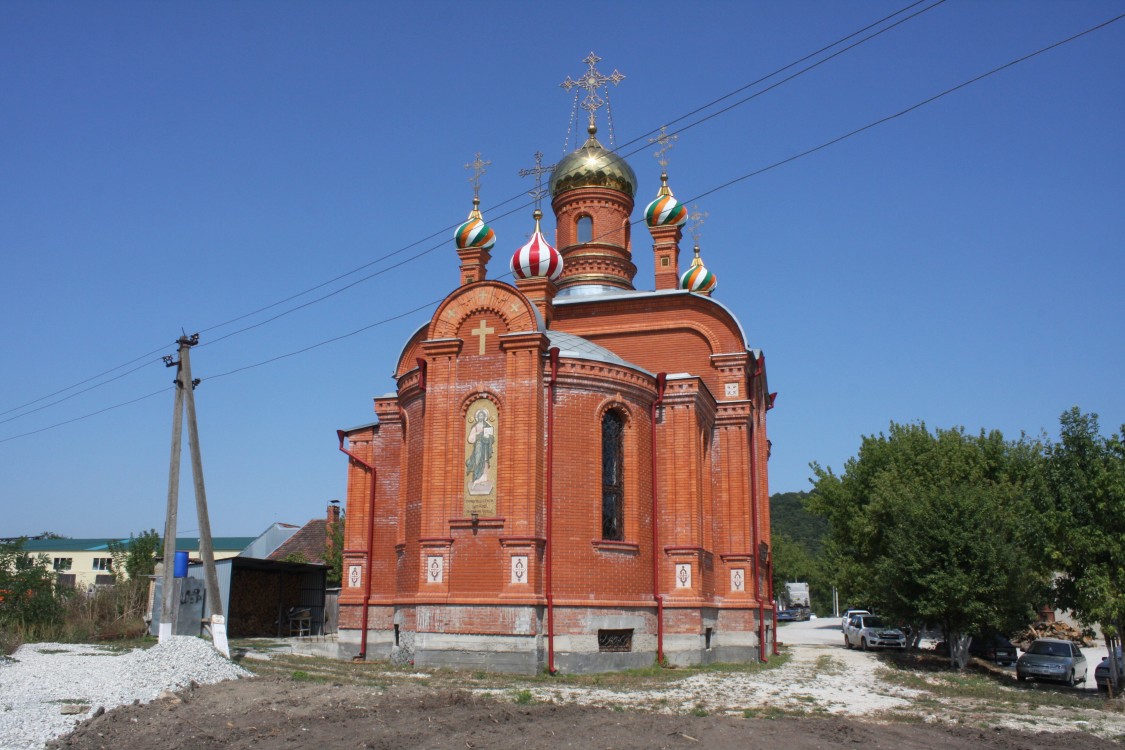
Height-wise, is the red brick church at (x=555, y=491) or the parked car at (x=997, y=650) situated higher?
the red brick church at (x=555, y=491)

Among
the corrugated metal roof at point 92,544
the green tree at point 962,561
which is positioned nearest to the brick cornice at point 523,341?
the green tree at point 962,561

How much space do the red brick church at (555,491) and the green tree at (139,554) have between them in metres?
25.0

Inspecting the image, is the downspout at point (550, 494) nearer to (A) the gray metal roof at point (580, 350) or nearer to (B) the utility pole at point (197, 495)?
(A) the gray metal roof at point (580, 350)

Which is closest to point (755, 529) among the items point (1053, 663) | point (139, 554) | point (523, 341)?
point (1053, 663)

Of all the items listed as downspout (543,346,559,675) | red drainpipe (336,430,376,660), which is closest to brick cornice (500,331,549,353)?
downspout (543,346,559,675)

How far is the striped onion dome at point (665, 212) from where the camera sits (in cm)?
2702

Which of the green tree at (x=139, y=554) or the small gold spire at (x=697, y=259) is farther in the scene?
the green tree at (x=139, y=554)

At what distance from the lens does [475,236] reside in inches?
969

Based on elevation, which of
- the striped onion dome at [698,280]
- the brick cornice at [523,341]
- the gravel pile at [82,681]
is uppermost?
the striped onion dome at [698,280]

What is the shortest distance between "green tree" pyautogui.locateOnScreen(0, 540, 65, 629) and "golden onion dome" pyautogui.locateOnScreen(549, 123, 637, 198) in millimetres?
17543

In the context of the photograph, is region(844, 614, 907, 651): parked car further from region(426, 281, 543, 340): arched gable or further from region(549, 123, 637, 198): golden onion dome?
region(426, 281, 543, 340): arched gable

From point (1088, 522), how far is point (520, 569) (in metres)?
10.9

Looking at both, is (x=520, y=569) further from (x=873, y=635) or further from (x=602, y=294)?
(x=873, y=635)

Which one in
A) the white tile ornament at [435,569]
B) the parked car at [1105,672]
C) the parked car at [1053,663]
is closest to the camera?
the white tile ornament at [435,569]
